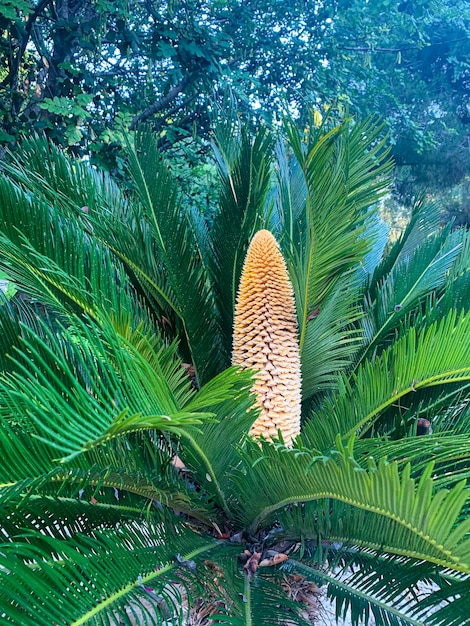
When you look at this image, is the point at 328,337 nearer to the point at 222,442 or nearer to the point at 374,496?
the point at 222,442

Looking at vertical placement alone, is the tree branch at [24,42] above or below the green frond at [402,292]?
above

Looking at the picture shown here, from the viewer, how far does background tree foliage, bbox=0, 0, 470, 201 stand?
362 cm

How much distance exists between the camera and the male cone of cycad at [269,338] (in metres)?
1.32

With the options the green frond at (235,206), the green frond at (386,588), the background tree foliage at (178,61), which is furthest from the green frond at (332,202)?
→ the background tree foliage at (178,61)

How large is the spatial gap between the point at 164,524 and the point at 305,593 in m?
0.51

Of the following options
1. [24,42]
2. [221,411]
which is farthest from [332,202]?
[24,42]

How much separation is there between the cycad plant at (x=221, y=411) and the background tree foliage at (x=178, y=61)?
847 mm

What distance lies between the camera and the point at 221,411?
3.16 ft

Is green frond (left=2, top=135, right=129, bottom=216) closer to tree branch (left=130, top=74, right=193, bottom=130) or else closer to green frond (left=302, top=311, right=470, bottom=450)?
green frond (left=302, top=311, right=470, bottom=450)

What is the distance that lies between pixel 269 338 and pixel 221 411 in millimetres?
425

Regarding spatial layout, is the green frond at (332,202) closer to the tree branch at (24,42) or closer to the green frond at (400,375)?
the green frond at (400,375)

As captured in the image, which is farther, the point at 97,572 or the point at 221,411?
the point at 221,411

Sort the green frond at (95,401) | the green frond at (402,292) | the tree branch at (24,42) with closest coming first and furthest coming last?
1. the green frond at (95,401)
2. the green frond at (402,292)
3. the tree branch at (24,42)

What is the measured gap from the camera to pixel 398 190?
10.1 metres
